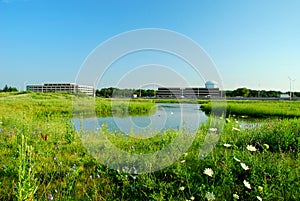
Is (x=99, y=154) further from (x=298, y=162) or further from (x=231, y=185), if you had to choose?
(x=298, y=162)

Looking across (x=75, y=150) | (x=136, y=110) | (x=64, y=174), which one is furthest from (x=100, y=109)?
(x=64, y=174)

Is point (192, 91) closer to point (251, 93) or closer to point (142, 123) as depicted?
point (142, 123)

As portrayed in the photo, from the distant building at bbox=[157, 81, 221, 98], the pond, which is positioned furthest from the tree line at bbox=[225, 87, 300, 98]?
the distant building at bbox=[157, 81, 221, 98]

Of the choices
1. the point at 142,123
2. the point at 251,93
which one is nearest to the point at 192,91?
the point at 142,123

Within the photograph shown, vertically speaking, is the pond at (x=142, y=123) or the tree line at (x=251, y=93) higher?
the tree line at (x=251, y=93)

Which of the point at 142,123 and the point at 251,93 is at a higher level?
the point at 251,93

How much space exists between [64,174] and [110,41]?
2.08 meters

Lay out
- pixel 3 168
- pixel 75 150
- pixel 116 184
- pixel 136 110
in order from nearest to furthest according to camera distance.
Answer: pixel 116 184
pixel 3 168
pixel 75 150
pixel 136 110

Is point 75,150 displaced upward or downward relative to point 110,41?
downward

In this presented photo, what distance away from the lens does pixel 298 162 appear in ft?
10.4

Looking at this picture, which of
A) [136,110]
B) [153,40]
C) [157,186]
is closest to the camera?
[157,186]

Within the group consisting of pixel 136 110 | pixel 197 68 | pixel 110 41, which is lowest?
pixel 136 110

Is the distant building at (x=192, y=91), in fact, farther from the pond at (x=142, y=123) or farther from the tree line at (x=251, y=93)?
the tree line at (x=251, y=93)

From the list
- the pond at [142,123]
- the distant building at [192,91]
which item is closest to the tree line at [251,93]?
the pond at [142,123]
